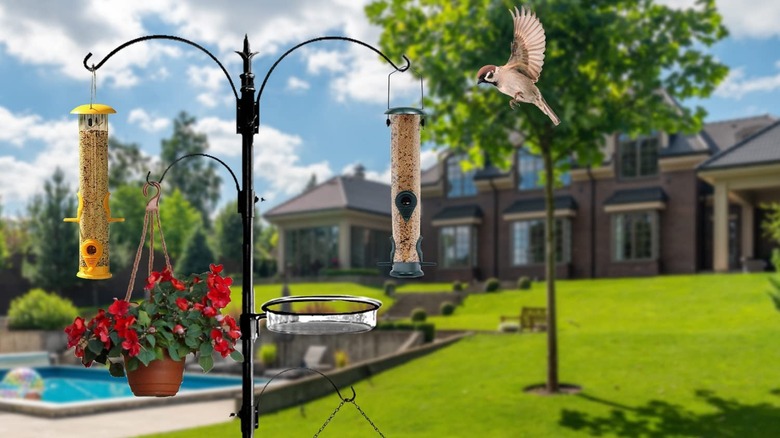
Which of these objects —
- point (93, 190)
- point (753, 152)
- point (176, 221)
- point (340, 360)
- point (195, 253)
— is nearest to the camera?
point (93, 190)

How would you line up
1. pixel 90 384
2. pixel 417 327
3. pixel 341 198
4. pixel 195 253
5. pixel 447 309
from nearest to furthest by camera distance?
pixel 417 327, pixel 90 384, pixel 447 309, pixel 341 198, pixel 195 253

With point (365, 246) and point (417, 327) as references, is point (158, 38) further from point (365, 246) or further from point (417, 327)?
point (365, 246)

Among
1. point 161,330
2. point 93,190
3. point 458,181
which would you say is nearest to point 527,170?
point 458,181

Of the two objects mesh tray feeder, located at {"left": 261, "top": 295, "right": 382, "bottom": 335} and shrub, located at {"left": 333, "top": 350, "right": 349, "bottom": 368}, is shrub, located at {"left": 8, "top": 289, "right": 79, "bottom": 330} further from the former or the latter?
mesh tray feeder, located at {"left": 261, "top": 295, "right": 382, "bottom": 335}

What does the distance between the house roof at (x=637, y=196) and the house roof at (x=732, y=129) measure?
11.1 ft

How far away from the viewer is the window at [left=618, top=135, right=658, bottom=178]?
128ft

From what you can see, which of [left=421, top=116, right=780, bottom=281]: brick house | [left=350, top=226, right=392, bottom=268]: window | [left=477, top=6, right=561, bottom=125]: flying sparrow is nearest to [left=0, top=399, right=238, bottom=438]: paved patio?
[left=477, top=6, right=561, bottom=125]: flying sparrow

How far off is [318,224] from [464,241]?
8.00m

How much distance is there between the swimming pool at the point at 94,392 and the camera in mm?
17859

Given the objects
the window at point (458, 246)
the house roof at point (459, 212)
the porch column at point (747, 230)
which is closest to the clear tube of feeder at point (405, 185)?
the porch column at point (747, 230)


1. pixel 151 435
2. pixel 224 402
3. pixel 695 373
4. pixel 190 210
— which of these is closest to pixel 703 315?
pixel 695 373

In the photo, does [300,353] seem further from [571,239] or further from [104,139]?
[104,139]

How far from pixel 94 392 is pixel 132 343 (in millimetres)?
22511

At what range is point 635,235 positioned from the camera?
1519 inches
